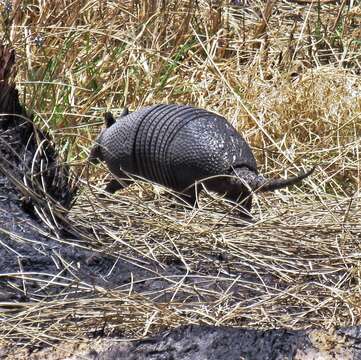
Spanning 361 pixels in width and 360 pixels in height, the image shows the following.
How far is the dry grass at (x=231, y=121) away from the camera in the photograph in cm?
350

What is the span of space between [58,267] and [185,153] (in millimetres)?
1676

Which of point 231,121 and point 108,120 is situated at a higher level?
point 108,120

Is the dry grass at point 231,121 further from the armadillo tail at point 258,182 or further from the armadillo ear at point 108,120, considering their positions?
the armadillo ear at point 108,120

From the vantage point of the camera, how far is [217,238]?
425cm

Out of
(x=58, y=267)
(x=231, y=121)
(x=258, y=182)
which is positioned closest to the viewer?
(x=58, y=267)

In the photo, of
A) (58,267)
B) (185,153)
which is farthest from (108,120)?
(58,267)

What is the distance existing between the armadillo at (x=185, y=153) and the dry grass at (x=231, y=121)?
0.11 meters

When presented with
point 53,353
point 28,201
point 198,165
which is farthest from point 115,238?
point 198,165

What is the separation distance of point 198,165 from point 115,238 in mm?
1284

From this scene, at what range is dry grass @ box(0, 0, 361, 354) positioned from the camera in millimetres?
3504

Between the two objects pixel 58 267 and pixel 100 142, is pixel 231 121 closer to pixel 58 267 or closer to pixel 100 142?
pixel 100 142

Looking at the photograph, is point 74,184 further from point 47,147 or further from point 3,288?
point 3,288

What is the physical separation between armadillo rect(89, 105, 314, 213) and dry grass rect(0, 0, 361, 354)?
11 centimetres

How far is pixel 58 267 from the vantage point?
145 inches
